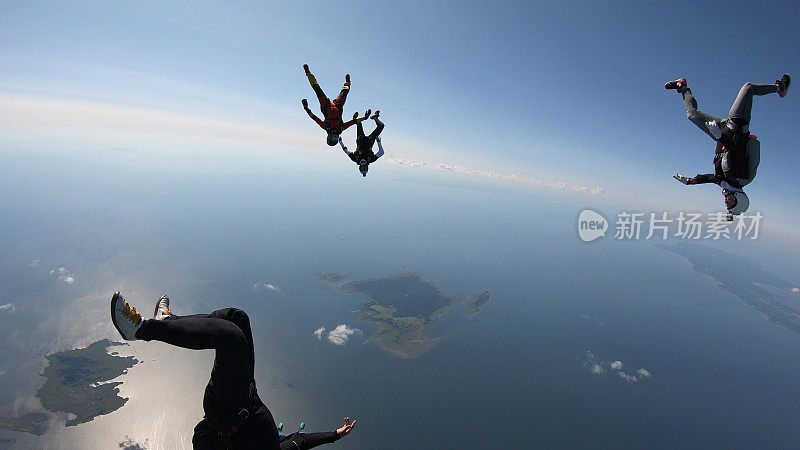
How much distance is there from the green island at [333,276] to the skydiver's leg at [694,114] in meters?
107

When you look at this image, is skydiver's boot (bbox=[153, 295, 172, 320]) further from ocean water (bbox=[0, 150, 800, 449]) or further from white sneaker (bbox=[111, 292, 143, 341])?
ocean water (bbox=[0, 150, 800, 449])

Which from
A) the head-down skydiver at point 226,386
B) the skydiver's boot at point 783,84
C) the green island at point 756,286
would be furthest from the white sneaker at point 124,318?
the green island at point 756,286

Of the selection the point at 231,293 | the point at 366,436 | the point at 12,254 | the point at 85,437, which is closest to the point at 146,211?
the point at 12,254

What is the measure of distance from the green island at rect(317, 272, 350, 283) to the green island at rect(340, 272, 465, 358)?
573 cm

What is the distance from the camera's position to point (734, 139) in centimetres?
439

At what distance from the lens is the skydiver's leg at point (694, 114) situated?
4.62 metres

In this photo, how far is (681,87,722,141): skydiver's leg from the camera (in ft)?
15.1

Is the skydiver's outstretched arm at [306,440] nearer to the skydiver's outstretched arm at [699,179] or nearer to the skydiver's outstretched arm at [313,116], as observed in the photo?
the skydiver's outstretched arm at [313,116]

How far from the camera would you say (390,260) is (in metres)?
130

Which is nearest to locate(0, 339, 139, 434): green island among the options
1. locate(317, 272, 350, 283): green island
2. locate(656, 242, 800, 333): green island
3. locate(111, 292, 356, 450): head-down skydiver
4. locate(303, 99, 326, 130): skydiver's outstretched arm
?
locate(317, 272, 350, 283): green island

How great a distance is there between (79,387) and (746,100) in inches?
3260

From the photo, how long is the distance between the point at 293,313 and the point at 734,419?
109 metres

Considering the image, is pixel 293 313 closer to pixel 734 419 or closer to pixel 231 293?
pixel 231 293

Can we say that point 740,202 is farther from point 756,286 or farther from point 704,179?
point 756,286
